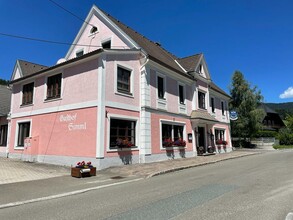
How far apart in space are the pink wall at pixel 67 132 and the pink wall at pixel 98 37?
235 inches

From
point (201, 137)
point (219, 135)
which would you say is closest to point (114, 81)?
point (201, 137)

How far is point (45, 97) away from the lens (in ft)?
55.7

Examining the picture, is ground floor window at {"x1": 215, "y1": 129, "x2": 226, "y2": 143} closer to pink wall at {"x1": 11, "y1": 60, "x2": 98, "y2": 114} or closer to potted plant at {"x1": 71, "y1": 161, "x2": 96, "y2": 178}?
pink wall at {"x1": 11, "y1": 60, "x2": 98, "y2": 114}

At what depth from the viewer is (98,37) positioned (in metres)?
18.7

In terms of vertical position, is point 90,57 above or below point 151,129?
above

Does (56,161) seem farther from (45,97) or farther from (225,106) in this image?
(225,106)

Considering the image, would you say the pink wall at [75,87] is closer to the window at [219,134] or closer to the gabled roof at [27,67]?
the gabled roof at [27,67]

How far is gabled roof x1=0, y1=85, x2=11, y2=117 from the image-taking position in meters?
22.1

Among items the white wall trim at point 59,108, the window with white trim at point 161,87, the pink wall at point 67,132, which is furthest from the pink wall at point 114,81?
the window with white trim at point 161,87

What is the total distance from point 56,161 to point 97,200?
31.3ft

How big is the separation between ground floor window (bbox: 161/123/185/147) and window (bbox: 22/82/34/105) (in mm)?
10171

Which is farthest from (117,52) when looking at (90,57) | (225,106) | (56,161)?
(225,106)

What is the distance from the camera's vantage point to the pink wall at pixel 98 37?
1738cm

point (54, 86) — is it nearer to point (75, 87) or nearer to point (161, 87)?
point (75, 87)
